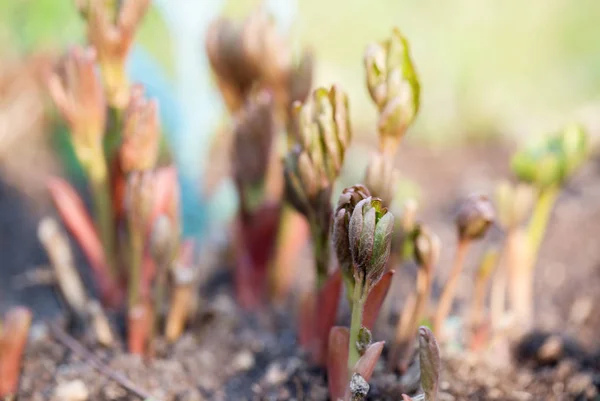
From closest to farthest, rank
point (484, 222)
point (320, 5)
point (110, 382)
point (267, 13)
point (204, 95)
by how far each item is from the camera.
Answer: point (484, 222) → point (110, 382) → point (267, 13) → point (204, 95) → point (320, 5)

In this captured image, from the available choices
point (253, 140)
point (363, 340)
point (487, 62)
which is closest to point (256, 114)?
point (253, 140)

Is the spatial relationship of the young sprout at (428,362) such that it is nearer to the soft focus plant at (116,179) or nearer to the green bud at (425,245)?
the green bud at (425,245)

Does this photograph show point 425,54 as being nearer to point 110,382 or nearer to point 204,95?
point 204,95

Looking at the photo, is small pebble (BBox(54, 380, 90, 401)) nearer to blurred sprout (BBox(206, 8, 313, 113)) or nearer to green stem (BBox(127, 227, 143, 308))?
green stem (BBox(127, 227, 143, 308))

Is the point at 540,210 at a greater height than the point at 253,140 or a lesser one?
lesser

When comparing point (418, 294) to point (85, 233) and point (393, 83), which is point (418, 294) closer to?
point (393, 83)

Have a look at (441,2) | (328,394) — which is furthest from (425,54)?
(328,394)
